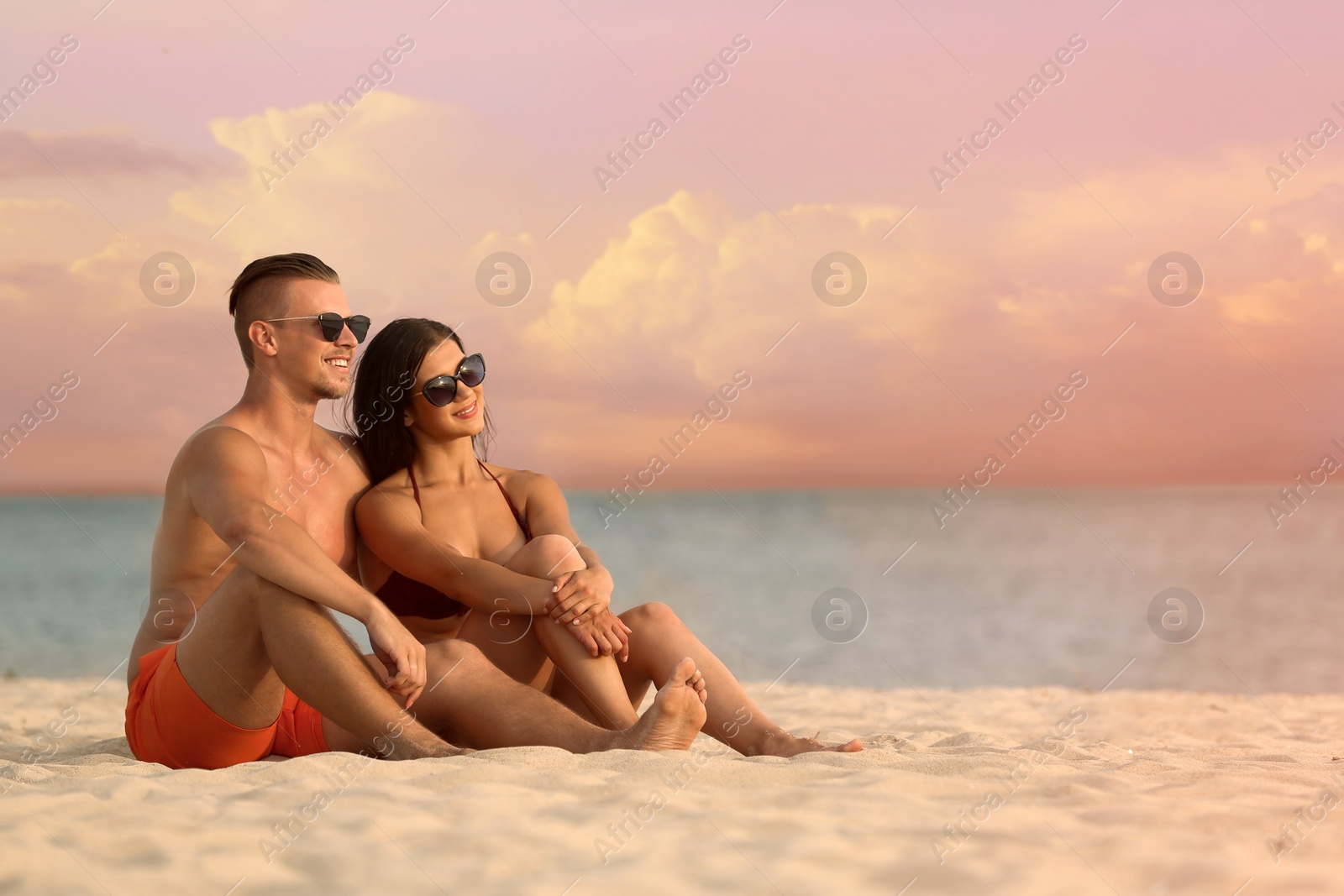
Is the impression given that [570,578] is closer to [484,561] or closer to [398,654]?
[484,561]

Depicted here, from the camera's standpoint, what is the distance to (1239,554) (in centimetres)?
2414

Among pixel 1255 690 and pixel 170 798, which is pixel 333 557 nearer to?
pixel 170 798

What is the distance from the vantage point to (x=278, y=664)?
128 inches

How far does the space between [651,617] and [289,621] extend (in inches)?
46.8

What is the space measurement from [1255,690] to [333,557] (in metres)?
8.49

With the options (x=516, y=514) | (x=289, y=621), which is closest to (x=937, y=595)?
(x=516, y=514)

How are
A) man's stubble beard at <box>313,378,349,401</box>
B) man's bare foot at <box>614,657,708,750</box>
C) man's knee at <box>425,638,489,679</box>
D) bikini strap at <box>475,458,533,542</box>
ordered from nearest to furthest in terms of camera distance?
man's bare foot at <box>614,657,708,750</box>
man's knee at <box>425,638,489,679</box>
man's stubble beard at <box>313,378,349,401</box>
bikini strap at <box>475,458,533,542</box>

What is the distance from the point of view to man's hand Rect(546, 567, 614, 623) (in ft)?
11.7

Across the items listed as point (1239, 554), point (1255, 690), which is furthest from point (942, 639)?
point (1239, 554)

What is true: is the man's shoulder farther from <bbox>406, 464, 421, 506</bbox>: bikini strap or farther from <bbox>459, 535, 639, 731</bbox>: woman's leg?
<bbox>459, 535, 639, 731</bbox>: woman's leg

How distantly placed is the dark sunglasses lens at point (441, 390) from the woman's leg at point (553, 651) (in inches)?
23.6

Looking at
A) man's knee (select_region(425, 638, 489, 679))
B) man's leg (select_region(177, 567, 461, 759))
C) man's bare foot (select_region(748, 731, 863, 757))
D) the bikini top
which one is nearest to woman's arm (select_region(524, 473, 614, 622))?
man's knee (select_region(425, 638, 489, 679))

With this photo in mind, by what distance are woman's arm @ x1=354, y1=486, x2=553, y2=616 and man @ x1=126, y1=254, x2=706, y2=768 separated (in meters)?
0.16

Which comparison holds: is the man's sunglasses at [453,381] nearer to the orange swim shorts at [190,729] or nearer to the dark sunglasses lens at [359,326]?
the dark sunglasses lens at [359,326]
